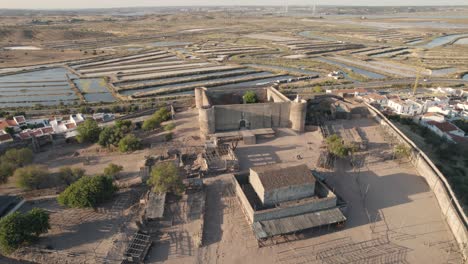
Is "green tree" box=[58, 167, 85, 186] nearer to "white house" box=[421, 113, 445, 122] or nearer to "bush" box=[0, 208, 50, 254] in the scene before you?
"bush" box=[0, 208, 50, 254]

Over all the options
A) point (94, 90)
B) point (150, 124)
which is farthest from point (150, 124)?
point (94, 90)

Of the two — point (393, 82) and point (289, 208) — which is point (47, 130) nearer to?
point (289, 208)

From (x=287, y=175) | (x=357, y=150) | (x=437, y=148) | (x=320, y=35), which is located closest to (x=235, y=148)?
(x=287, y=175)

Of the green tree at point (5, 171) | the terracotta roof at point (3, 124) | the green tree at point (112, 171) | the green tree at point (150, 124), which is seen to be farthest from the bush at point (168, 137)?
the terracotta roof at point (3, 124)

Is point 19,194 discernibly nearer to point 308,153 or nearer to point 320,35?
point 308,153

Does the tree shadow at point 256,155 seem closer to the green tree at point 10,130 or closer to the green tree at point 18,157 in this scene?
the green tree at point 18,157

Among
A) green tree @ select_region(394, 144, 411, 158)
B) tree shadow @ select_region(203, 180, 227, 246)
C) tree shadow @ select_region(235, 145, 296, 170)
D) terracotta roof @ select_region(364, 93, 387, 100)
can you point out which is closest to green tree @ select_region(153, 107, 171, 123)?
tree shadow @ select_region(235, 145, 296, 170)

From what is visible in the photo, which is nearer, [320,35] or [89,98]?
[89,98]
